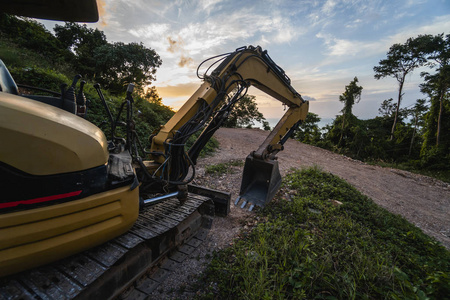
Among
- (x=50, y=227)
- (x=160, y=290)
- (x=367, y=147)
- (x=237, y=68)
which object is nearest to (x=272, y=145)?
(x=237, y=68)

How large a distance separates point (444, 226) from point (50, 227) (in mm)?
6832

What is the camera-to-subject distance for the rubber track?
1.25 meters

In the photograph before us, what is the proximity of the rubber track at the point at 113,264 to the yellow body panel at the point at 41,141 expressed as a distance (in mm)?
656

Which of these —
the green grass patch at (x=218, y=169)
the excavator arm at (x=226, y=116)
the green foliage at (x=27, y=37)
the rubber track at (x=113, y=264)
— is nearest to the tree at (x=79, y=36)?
the green foliage at (x=27, y=37)

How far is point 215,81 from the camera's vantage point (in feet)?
9.27

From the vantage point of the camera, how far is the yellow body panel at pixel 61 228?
3.92ft

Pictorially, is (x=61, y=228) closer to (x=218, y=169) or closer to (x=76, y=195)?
(x=76, y=195)

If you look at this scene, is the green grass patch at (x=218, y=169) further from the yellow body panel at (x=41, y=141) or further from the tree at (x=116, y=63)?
the tree at (x=116, y=63)

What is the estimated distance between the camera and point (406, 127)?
1678 cm

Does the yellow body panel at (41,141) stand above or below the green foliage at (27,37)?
below

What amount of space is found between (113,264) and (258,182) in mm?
3081

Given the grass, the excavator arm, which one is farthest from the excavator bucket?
the grass

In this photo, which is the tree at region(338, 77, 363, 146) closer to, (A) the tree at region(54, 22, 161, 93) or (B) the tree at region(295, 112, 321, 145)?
(B) the tree at region(295, 112, 321, 145)

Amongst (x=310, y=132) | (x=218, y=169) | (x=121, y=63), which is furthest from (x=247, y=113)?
(x=218, y=169)
